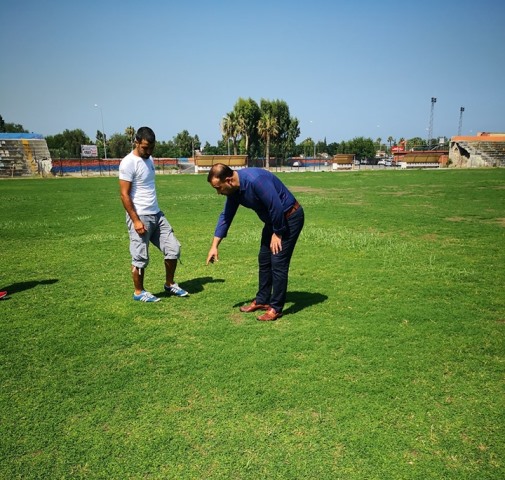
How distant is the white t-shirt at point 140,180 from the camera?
4.86 meters

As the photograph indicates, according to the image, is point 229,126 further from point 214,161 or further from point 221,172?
point 221,172

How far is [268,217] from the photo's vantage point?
439cm

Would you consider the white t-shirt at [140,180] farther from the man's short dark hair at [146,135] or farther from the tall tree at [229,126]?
the tall tree at [229,126]

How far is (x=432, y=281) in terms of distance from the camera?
5938mm

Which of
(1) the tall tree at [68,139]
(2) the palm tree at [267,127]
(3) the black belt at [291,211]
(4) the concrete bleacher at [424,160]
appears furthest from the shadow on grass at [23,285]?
(1) the tall tree at [68,139]

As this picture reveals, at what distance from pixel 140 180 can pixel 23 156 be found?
48759mm

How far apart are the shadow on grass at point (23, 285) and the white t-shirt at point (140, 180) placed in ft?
7.40

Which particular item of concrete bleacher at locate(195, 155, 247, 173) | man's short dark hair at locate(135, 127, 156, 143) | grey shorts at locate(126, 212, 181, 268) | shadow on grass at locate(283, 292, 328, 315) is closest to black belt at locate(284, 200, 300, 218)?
shadow on grass at locate(283, 292, 328, 315)

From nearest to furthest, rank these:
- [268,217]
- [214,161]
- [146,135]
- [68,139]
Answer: [268,217] → [146,135] → [214,161] → [68,139]

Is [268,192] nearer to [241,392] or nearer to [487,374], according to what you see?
[241,392]

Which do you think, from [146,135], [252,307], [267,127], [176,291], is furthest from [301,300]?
[267,127]

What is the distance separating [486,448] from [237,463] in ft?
5.09

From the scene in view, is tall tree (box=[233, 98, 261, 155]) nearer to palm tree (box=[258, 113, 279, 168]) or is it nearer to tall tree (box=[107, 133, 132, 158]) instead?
palm tree (box=[258, 113, 279, 168])

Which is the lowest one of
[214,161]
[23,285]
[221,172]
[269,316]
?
[23,285]
